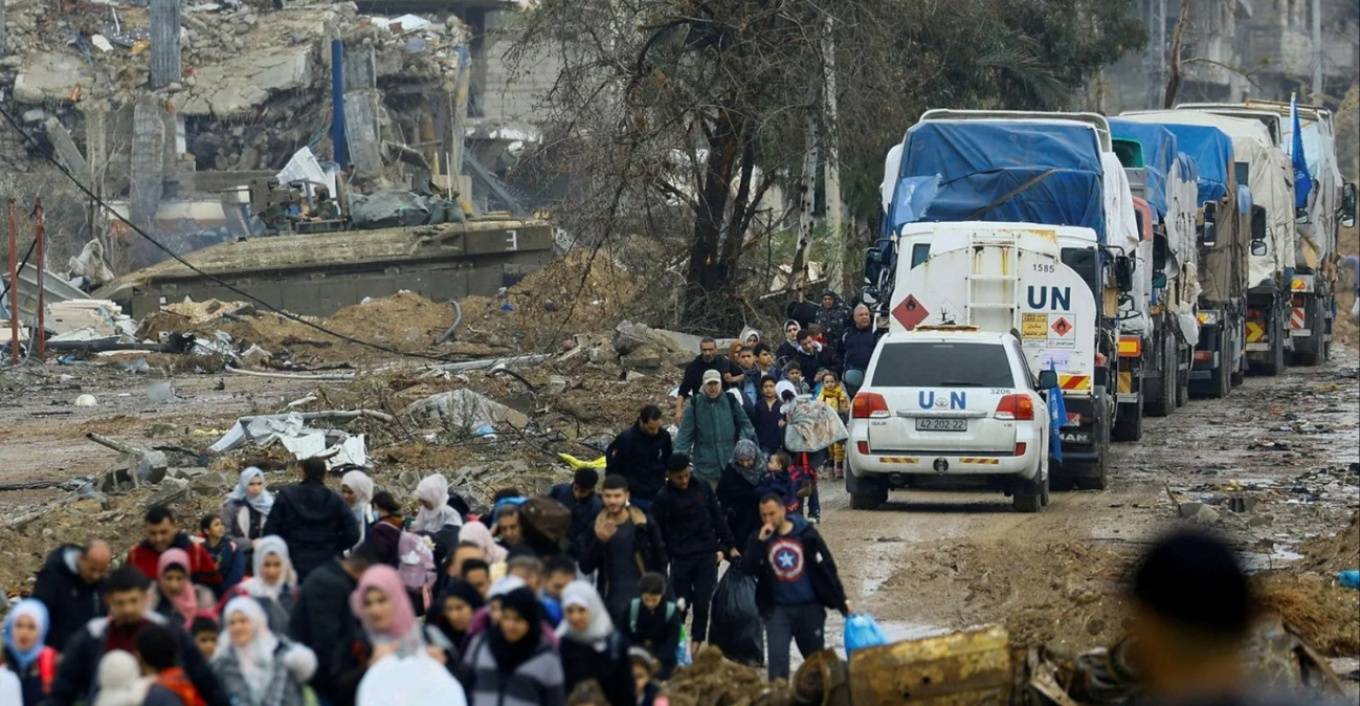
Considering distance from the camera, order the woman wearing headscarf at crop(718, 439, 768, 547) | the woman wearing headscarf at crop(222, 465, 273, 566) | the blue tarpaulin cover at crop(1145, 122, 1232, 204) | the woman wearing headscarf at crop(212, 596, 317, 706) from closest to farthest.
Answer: the woman wearing headscarf at crop(212, 596, 317, 706)
the woman wearing headscarf at crop(222, 465, 273, 566)
the woman wearing headscarf at crop(718, 439, 768, 547)
the blue tarpaulin cover at crop(1145, 122, 1232, 204)

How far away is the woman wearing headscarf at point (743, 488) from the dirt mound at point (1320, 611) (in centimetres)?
309

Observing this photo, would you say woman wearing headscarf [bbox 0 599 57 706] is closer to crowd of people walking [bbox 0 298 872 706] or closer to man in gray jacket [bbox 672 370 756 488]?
crowd of people walking [bbox 0 298 872 706]

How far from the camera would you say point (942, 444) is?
19.1 m

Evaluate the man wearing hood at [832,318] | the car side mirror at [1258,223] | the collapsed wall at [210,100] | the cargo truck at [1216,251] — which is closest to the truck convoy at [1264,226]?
the car side mirror at [1258,223]

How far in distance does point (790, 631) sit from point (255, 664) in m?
3.57

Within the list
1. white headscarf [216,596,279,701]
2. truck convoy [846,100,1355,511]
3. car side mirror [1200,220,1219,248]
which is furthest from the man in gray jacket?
car side mirror [1200,220,1219,248]

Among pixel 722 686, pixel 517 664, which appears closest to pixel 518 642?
pixel 517 664

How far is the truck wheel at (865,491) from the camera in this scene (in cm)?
1944

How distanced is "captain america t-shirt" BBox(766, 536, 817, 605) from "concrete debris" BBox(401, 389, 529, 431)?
12.6 metres

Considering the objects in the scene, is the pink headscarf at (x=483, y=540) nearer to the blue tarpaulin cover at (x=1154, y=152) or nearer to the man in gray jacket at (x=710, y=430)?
the man in gray jacket at (x=710, y=430)

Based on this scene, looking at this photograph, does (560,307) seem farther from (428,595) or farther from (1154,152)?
(428,595)

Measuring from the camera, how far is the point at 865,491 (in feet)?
64.0

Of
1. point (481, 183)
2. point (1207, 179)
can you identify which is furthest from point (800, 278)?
point (481, 183)

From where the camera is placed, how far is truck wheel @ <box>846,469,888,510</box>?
765 inches
